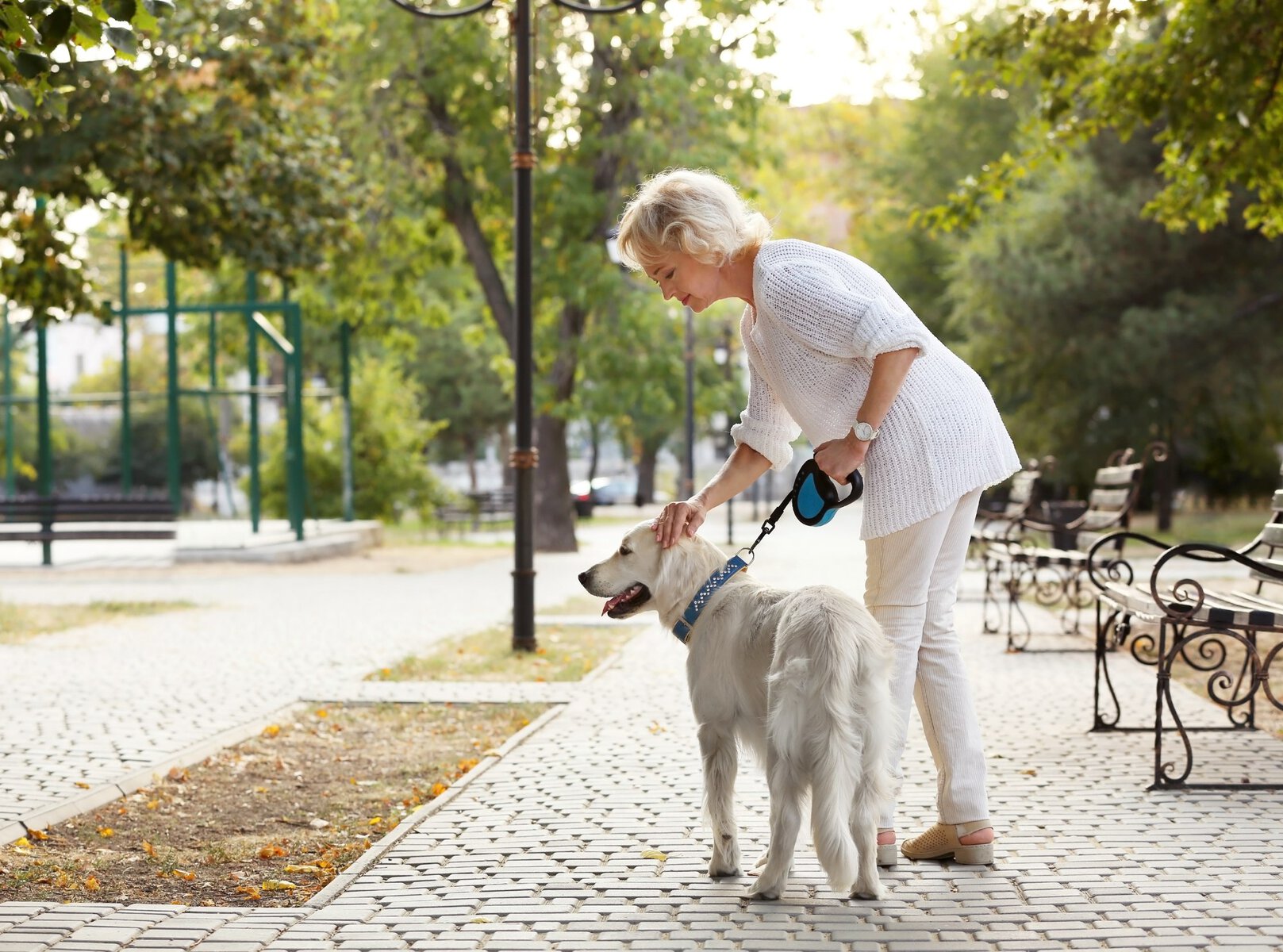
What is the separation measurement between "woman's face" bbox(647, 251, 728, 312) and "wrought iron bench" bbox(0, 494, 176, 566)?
1670 cm

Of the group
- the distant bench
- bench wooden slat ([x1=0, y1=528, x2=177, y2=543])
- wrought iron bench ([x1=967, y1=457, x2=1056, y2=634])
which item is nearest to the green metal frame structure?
bench wooden slat ([x1=0, y1=528, x2=177, y2=543])

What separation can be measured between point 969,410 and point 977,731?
105cm

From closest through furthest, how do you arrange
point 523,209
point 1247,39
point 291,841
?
point 291,841 → point 1247,39 → point 523,209

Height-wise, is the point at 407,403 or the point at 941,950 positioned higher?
the point at 407,403

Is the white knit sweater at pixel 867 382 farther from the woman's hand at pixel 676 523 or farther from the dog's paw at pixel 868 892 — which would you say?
the dog's paw at pixel 868 892

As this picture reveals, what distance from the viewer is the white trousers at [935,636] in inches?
173

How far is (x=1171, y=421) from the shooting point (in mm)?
29875

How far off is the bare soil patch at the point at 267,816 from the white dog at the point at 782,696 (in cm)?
140

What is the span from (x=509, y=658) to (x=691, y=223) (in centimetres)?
618

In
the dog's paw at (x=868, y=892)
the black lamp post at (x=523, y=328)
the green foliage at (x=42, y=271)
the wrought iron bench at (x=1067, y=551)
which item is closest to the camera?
the dog's paw at (x=868, y=892)

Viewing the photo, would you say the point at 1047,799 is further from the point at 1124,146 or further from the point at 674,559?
the point at 1124,146

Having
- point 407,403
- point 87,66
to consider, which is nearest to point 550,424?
point 407,403

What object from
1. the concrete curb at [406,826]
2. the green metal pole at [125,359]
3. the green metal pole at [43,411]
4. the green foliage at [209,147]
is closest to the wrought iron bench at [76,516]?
the green metal pole at [43,411]

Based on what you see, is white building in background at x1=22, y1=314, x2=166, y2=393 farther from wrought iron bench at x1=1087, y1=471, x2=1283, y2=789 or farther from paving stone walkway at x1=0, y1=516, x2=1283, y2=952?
paving stone walkway at x1=0, y1=516, x2=1283, y2=952
